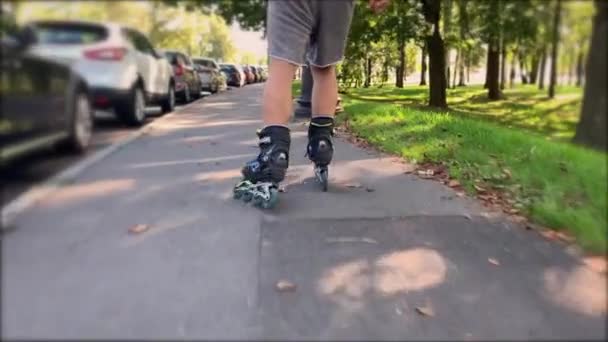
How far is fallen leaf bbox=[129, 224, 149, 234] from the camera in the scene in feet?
4.05

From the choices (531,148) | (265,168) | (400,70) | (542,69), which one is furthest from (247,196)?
(542,69)

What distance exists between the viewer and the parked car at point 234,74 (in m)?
1.82

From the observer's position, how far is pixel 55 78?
92 cm

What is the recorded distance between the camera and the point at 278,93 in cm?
245

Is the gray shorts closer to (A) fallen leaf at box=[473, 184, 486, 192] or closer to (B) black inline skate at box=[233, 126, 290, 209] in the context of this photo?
(B) black inline skate at box=[233, 126, 290, 209]

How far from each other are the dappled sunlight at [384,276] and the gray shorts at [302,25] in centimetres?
88

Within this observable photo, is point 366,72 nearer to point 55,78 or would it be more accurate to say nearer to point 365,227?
point 365,227

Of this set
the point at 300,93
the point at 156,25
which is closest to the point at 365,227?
the point at 300,93

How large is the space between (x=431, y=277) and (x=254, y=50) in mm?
1173

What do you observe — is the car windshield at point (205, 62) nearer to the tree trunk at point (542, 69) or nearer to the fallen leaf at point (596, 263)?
the tree trunk at point (542, 69)

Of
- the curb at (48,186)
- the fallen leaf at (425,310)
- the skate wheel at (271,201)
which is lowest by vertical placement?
the fallen leaf at (425,310)

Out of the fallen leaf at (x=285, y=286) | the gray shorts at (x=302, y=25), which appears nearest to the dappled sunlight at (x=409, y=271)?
the fallen leaf at (x=285, y=286)

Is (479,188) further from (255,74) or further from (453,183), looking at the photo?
(255,74)

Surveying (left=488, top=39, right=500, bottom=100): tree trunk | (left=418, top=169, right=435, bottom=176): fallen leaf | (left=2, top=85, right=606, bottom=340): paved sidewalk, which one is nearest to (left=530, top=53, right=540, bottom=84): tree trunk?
(left=488, top=39, right=500, bottom=100): tree trunk
